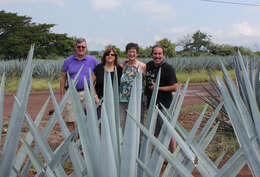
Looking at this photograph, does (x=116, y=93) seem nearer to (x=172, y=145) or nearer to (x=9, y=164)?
(x=9, y=164)

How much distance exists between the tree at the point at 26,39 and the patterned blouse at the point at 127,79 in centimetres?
3352

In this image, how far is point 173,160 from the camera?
762 millimetres

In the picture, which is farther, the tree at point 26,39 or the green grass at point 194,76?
the tree at point 26,39

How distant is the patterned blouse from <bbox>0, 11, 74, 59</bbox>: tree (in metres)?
33.5

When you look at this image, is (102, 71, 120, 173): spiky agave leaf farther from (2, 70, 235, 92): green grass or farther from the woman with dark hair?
(2, 70, 235, 92): green grass

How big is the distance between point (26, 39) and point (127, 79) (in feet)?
120

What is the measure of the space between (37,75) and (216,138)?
11.3 metres

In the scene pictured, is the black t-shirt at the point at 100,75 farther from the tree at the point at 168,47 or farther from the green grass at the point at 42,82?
the tree at the point at 168,47

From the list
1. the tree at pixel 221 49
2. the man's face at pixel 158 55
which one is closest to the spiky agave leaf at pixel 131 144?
the man's face at pixel 158 55

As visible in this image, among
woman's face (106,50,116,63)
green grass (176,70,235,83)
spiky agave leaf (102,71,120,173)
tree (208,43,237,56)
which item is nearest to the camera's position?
spiky agave leaf (102,71,120,173)

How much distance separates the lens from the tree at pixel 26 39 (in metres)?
34.3

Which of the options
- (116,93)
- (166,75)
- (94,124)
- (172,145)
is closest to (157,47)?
(166,75)

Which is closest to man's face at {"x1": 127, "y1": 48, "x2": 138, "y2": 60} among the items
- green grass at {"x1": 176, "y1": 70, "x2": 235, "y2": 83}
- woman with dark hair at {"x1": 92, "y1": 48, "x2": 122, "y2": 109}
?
woman with dark hair at {"x1": 92, "y1": 48, "x2": 122, "y2": 109}

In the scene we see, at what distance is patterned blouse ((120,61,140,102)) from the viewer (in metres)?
2.93
